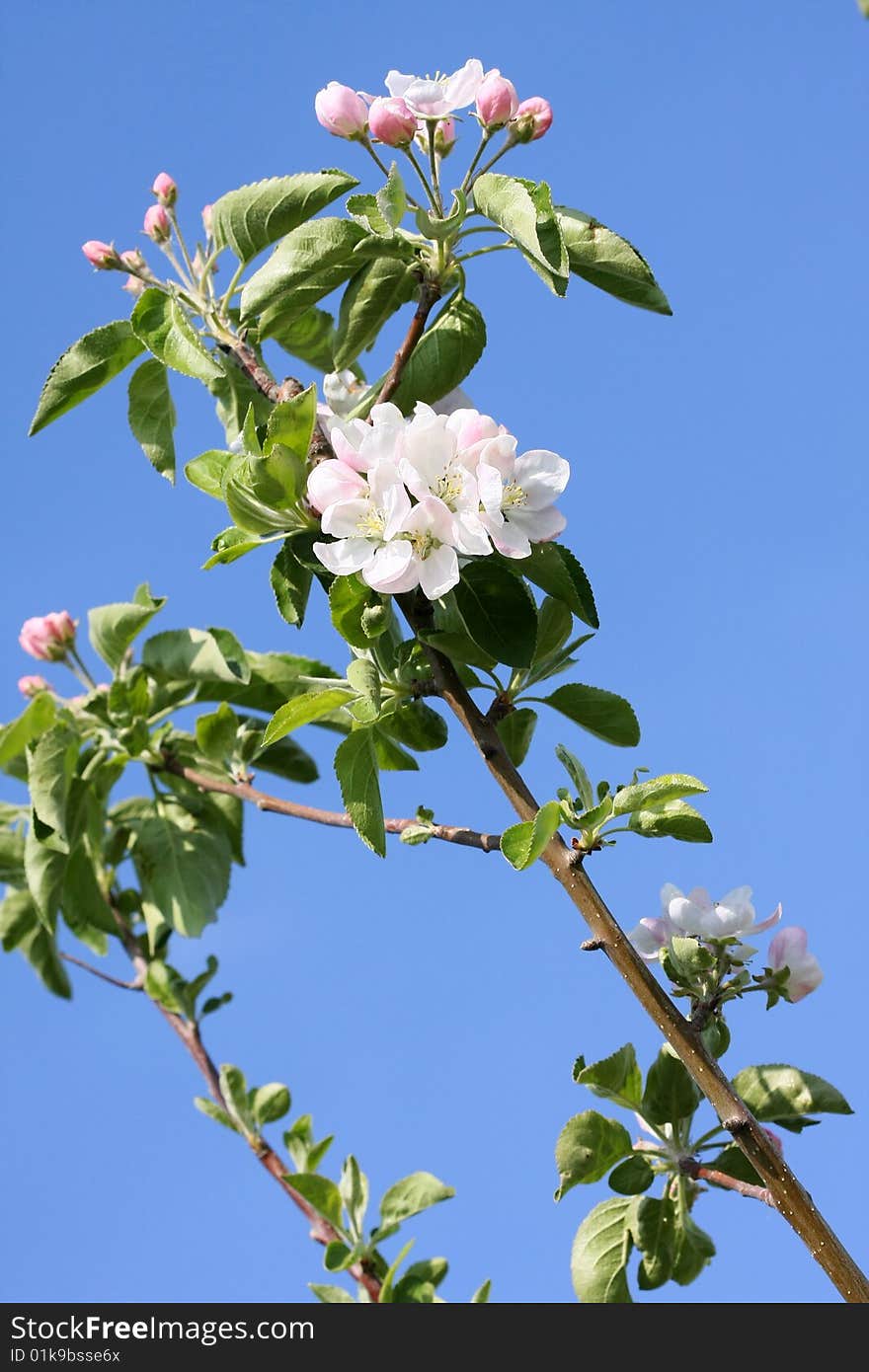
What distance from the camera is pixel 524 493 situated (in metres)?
1.54

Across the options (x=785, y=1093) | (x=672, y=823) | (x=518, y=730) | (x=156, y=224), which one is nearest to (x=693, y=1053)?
(x=672, y=823)

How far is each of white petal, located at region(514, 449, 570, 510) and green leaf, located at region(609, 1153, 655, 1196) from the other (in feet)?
2.97

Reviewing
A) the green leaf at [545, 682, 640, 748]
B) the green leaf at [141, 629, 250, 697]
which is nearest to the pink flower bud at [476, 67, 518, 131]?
the green leaf at [545, 682, 640, 748]

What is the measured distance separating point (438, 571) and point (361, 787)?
312 mm

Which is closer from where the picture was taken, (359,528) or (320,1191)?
(359,528)

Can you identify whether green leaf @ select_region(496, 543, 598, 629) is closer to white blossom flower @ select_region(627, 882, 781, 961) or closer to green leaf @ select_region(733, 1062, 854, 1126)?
white blossom flower @ select_region(627, 882, 781, 961)

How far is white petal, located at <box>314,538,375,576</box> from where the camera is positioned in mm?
1502

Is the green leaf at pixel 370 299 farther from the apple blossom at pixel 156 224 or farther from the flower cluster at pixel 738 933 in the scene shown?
the flower cluster at pixel 738 933

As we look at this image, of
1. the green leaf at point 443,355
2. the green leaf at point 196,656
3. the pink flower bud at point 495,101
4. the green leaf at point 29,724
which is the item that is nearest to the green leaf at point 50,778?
the green leaf at point 29,724

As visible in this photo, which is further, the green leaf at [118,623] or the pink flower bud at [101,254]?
the green leaf at [118,623]

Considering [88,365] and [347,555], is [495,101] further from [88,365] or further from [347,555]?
[88,365]

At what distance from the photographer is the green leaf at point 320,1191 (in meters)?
2.41

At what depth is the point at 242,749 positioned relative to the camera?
2.55m

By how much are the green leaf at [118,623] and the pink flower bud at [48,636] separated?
0.14 meters
